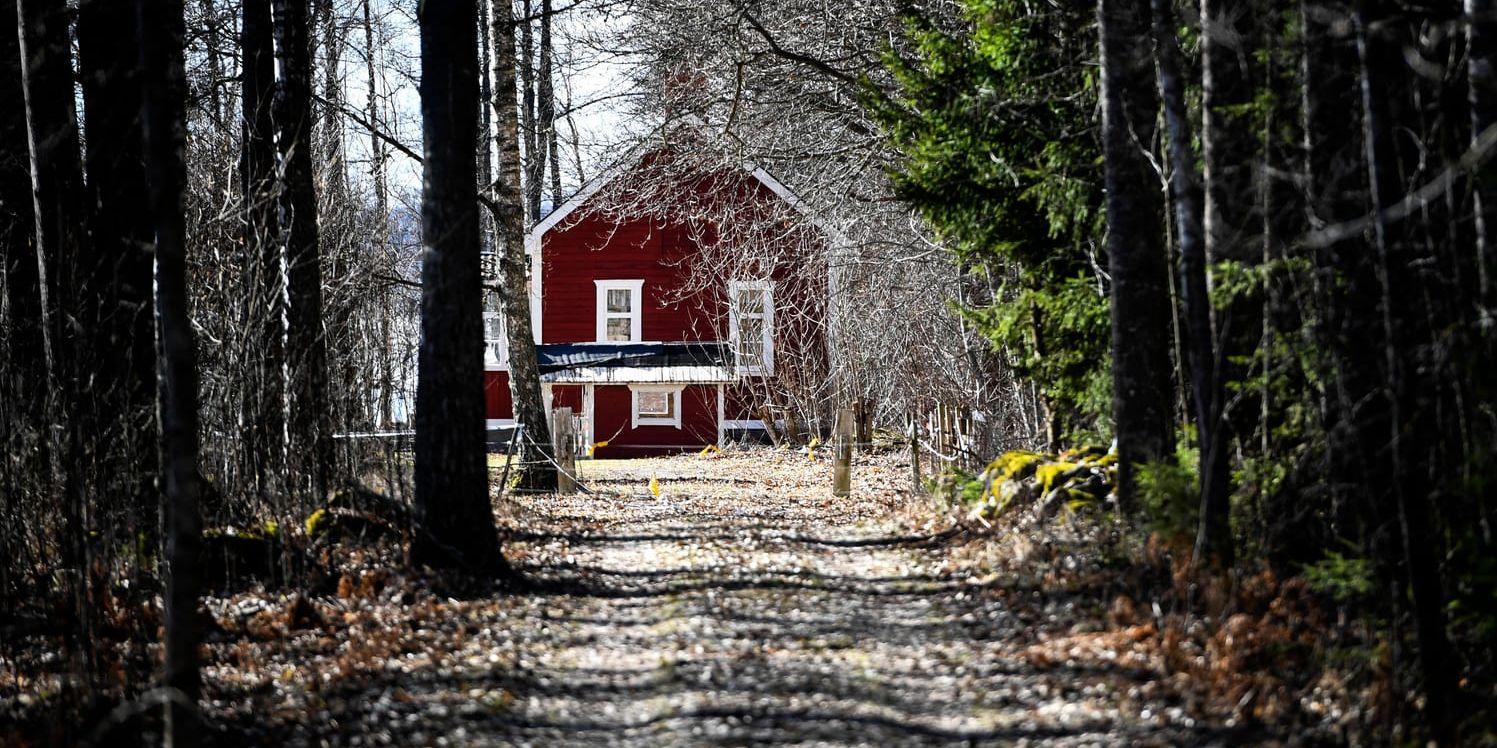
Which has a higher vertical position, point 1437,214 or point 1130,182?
point 1130,182

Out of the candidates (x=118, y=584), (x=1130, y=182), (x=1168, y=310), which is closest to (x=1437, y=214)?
(x=1130, y=182)

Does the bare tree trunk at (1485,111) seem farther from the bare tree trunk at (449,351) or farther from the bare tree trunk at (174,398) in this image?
the bare tree trunk at (449,351)

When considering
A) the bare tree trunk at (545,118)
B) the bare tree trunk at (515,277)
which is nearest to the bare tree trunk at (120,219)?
the bare tree trunk at (515,277)

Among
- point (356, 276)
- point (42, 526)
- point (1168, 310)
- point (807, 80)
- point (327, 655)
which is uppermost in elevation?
point (807, 80)

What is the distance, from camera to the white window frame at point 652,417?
92.5 feet

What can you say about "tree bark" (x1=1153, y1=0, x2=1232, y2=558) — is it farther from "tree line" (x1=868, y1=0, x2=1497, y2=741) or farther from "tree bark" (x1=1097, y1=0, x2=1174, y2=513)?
"tree bark" (x1=1097, y1=0, x2=1174, y2=513)

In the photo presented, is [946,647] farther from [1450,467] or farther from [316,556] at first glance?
[316,556]

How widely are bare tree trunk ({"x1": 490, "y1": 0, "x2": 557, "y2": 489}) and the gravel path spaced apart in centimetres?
417

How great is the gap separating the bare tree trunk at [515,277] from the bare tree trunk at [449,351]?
6.42m

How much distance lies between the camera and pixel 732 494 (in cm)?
1619

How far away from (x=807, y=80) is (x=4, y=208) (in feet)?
33.4

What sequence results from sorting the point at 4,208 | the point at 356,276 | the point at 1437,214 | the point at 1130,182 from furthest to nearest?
→ the point at 356,276 → the point at 4,208 → the point at 1130,182 → the point at 1437,214

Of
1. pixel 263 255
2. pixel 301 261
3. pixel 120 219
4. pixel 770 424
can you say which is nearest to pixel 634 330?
pixel 770 424

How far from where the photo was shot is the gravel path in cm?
570
